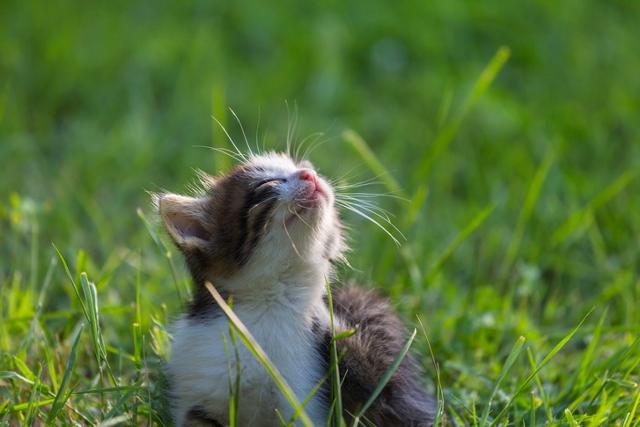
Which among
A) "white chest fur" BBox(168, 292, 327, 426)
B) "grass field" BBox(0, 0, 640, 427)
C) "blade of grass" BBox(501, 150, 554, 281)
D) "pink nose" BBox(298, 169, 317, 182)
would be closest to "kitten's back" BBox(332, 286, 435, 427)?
"white chest fur" BBox(168, 292, 327, 426)

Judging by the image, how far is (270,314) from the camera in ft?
12.6

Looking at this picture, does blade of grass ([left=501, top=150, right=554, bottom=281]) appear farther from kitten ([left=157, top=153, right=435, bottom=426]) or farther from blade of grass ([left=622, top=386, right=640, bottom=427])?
blade of grass ([left=622, top=386, right=640, bottom=427])

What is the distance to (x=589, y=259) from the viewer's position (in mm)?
6230

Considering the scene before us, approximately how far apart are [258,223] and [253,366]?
1.91 feet

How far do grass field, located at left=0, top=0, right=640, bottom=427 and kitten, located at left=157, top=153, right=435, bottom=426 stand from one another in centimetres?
34

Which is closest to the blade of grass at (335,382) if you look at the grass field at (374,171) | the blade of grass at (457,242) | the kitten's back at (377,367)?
the kitten's back at (377,367)

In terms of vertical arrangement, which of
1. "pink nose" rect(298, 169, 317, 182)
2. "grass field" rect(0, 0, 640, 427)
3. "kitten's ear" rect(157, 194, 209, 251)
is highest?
"pink nose" rect(298, 169, 317, 182)

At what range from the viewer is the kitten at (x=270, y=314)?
374 centimetres

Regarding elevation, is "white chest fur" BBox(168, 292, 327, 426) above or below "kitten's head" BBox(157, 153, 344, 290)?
below

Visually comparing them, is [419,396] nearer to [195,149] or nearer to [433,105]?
[195,149]

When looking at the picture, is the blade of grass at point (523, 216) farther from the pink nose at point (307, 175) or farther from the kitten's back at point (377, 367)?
the pink nose at point (307, 175)

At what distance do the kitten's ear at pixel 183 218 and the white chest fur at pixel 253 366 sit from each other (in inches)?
14.8

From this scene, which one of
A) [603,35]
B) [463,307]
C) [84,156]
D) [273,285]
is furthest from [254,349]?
[603,35]

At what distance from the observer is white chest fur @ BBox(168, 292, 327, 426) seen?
3703mm
